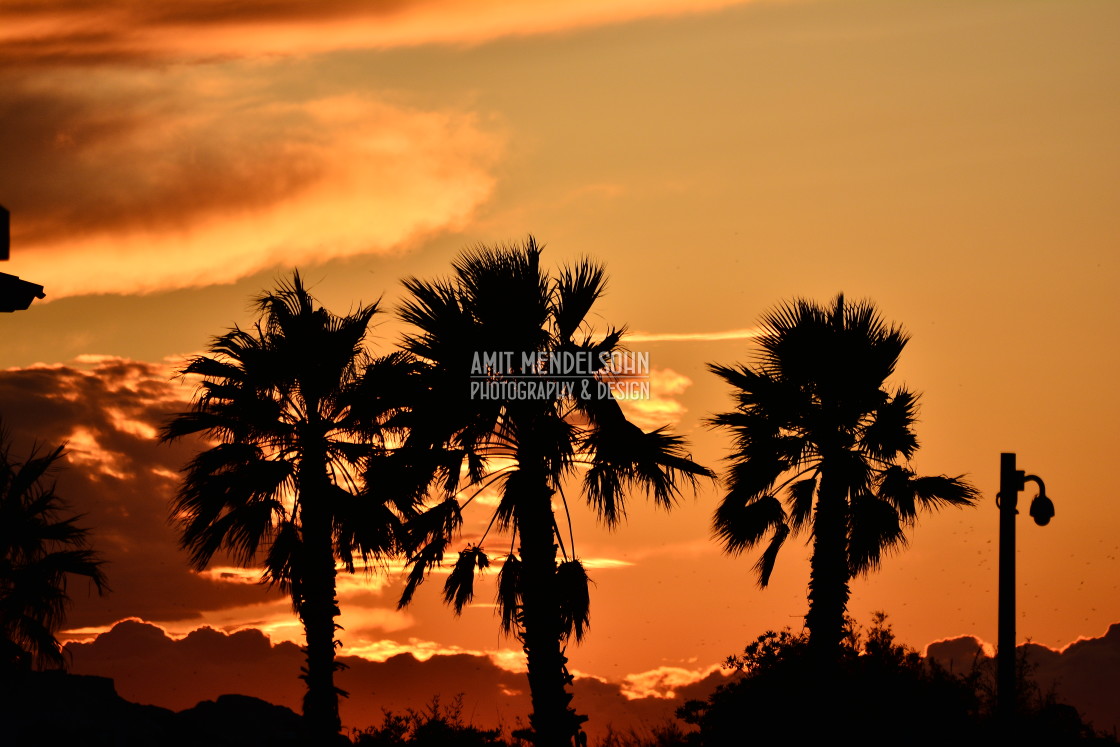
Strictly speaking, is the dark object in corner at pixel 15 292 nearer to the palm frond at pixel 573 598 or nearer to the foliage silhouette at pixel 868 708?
the palm frond at pixel 573 598

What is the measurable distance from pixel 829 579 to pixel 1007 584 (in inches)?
336

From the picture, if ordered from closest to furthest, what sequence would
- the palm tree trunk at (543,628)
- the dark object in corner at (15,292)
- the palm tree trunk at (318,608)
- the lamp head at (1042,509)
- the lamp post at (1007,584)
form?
the dark object in corner at (15,292), the lamp post at (1007,584), the lamp head at (1042,509), the palm tree trunk at (543,628), the palm tree trunk at (318,608)

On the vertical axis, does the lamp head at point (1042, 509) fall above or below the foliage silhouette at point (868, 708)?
above

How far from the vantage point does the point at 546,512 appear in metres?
23.0

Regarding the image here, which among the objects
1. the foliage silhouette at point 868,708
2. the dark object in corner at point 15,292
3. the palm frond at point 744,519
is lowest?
the foliage silhouette at point 868,708

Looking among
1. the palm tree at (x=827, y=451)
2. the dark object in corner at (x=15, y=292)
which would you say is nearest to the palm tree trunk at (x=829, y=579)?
the palm tree at (x=827, y=451)

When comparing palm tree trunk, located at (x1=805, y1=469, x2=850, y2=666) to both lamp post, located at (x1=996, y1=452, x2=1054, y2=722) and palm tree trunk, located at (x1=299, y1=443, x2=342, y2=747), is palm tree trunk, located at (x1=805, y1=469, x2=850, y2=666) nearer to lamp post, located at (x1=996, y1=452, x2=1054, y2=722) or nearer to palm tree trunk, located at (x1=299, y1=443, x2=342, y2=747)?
lamp post, located at (x1=996, y1=452, x2=1054, y2=722)

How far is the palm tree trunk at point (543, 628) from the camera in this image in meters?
22.2

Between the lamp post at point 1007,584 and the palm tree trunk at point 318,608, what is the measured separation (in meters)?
12.9

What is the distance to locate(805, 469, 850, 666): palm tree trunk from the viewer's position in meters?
26.1

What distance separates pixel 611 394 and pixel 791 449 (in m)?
6.18

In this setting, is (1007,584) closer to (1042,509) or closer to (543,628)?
(1042,509)

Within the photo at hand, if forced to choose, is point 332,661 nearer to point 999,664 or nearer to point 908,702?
point 908,702

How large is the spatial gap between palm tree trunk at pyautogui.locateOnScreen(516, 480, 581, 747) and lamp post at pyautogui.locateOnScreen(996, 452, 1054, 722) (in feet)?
24.2
